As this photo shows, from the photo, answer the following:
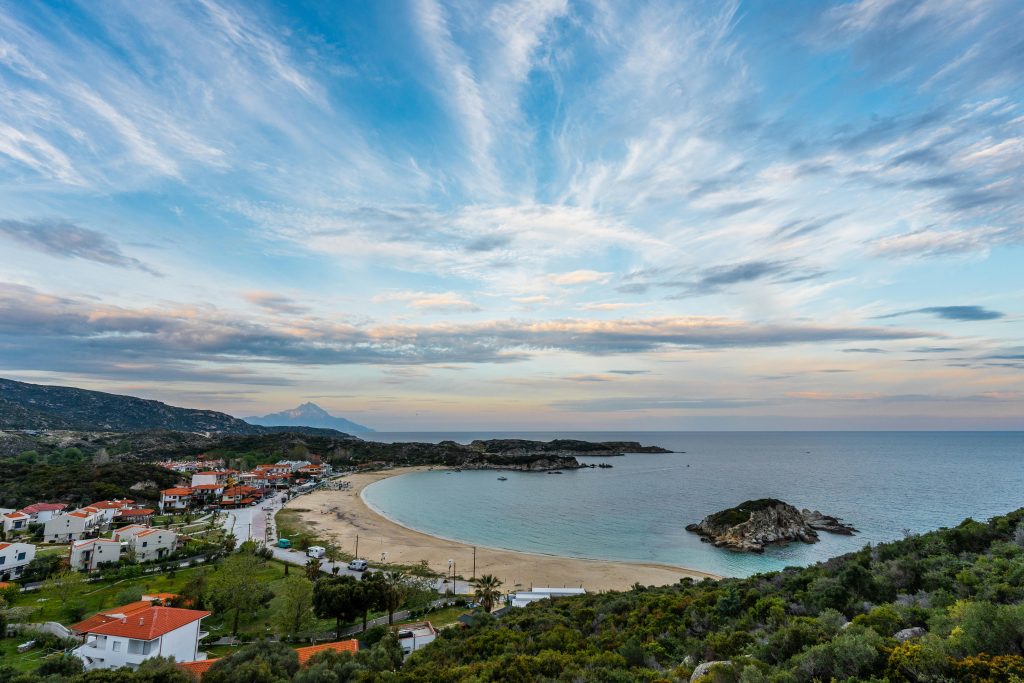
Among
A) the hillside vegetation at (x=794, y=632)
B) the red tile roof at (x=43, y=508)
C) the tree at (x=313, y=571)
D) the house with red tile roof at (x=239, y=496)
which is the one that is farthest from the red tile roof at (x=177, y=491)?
the hillside vegetation at (x=794, y=632)

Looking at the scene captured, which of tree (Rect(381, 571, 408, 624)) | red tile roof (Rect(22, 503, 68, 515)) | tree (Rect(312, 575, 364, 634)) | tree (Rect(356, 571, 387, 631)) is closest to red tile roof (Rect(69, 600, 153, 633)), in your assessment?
tree (Rect(312, 575, 364, 634))

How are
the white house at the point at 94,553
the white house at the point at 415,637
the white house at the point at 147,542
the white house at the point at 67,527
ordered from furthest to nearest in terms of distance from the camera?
the white house at the point at 67,527, the white house at the point at 147,542, the white house at the point at 94,553, the white house at the point at 415,637

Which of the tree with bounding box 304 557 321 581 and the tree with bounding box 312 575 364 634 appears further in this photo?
the tree with bounding box 304 557 321 581

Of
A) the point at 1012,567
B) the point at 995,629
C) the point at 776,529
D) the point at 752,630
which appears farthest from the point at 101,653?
the point at 776,529

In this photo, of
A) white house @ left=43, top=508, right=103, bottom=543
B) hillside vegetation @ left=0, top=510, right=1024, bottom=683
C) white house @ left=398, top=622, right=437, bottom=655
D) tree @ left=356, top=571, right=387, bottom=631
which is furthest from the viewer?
white house @ left=43, top=508, right=103, bottom=543

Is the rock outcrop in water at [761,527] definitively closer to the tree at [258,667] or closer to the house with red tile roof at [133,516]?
the tree at [258,667]

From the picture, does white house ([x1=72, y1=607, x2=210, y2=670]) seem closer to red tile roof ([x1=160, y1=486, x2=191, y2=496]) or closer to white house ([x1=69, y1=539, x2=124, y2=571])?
white house ([x1=69, y1=539, x2=124, y2=571])

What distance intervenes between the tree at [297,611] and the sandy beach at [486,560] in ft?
51.5

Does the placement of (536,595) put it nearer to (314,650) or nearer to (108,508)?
(314,650)

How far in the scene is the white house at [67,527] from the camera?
44.4m

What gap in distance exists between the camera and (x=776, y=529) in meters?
51.7

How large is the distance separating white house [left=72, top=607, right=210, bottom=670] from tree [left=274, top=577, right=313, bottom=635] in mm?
4083

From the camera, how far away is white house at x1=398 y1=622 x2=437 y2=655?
23.1 m

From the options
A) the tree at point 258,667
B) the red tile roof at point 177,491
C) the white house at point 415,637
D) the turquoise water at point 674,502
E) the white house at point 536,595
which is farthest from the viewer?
the red tile roof at point 177,491
